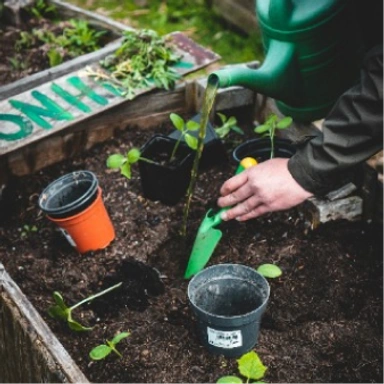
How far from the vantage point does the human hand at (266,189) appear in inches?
81.4

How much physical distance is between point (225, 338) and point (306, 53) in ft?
3.75

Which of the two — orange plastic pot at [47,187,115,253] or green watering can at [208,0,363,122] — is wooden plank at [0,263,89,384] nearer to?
orange plastic pot at [47,187,115,253]

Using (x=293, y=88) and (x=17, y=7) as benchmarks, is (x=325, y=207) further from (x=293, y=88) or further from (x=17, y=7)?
(x=17, y=7)

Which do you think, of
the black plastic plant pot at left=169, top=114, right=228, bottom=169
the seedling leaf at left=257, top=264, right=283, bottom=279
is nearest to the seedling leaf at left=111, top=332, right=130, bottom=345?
the seedling leaf at left=257, top=264, right=283, bottom=279

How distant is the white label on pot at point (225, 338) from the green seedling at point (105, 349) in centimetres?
28

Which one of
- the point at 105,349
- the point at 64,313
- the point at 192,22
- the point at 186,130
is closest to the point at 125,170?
the point at 186,130

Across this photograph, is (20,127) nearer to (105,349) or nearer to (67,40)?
(67,40)

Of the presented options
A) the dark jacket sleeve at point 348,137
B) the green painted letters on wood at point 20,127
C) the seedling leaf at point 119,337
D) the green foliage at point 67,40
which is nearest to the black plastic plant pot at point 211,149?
the green painted letters on wood at point 20,127

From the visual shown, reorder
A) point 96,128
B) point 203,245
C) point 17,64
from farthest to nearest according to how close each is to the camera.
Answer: point 17,64 < point 96,128 < point 203,245

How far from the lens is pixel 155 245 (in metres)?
2.67

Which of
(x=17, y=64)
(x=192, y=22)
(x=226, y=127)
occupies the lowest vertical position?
(x=192, y=22)

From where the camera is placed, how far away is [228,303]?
2303 millimetres

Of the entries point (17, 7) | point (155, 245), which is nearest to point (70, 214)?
point (155, 245)

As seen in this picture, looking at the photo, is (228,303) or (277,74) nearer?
(228,303)
